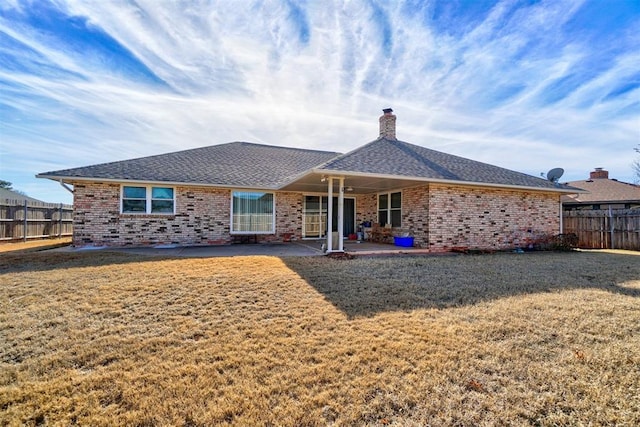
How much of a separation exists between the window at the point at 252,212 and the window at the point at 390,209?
504 cm

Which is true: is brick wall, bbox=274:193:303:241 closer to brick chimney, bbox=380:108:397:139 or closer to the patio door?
the patio door

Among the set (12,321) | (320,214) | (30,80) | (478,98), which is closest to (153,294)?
(12,321)

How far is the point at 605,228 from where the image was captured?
13.3m

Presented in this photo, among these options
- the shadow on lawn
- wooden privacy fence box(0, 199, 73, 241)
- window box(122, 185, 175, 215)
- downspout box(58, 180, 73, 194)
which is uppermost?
downspout box(58, 180, 73, 194)

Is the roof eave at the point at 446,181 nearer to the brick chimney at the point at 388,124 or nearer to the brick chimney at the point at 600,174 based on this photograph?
the brick chimney at the point at 388,124

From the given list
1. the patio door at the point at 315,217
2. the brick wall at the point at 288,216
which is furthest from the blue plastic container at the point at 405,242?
the brick wall at the point at 288,216

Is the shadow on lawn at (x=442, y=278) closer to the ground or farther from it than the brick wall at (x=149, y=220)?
closer to the ground

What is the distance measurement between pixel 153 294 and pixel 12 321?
1.66 m

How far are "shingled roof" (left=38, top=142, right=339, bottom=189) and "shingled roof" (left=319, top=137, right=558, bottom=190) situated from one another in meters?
3.33

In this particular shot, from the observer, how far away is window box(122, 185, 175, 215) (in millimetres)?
11094

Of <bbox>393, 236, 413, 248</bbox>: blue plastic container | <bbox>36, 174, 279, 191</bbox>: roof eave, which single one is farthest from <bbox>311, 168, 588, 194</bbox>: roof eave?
<bbox>36, 174, 279, 191</bbox>: roof eave

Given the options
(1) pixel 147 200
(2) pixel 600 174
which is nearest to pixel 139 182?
(1) pixel 147 200

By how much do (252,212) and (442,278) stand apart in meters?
8.71

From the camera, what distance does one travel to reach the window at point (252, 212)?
12555mm
